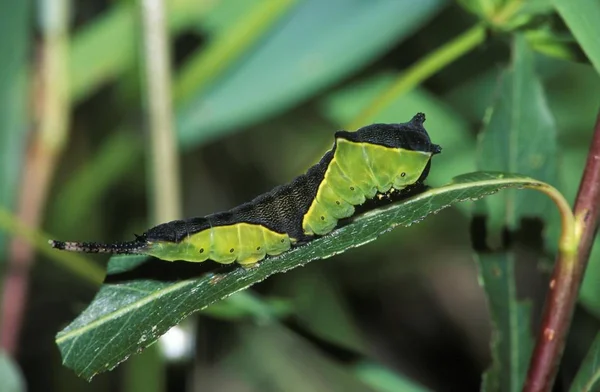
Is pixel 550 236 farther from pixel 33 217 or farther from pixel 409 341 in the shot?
pixel 409 341

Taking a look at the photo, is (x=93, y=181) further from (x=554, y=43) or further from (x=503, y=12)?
(x=554, y=43)

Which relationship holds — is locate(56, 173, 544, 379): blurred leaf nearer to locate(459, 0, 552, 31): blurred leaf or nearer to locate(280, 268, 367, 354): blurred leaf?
locate(459, 0, 552, 31): blurred leaf

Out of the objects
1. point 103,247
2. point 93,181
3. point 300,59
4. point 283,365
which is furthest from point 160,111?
point 283,365

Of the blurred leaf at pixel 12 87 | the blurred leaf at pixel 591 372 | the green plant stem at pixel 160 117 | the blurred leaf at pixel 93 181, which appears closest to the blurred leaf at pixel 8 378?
the green plant stem at pixel 160 117

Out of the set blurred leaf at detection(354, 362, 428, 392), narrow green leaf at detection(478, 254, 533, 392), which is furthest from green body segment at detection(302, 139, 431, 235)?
blurred leaf at detection(354, 362, 428, 392)

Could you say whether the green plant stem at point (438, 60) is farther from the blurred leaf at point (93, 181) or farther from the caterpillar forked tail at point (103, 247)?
the blurred leaf at point (93, 181)
